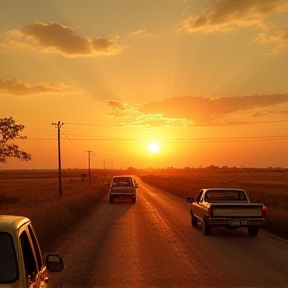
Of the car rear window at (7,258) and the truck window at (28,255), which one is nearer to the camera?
the car rear window at (7,258)

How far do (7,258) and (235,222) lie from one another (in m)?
14.3

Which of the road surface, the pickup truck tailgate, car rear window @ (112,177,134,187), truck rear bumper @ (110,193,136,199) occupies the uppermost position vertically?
car rear window @ (112,177,134,187)

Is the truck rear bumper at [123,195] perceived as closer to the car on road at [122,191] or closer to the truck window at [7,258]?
the car on road at [122,191]

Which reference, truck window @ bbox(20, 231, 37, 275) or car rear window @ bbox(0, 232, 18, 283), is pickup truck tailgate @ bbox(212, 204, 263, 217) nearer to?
truck window @ bbox(20, 231, 37, 275)

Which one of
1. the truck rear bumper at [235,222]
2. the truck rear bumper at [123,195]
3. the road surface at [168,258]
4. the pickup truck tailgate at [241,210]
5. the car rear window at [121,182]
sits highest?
the car rear window at [121,182]

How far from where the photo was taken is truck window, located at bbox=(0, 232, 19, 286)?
385cm

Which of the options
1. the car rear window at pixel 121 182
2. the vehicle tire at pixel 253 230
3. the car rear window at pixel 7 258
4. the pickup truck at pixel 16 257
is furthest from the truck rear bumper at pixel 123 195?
the car rear window at pixel 7 258

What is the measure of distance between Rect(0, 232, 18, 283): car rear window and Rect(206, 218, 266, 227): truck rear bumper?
1392cm

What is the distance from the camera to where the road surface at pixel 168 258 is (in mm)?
9750

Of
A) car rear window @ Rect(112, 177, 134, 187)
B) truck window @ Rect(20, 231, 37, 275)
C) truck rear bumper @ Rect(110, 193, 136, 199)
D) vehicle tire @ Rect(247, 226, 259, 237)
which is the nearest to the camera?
truck window @ Rect(20, 231, 37, 275)

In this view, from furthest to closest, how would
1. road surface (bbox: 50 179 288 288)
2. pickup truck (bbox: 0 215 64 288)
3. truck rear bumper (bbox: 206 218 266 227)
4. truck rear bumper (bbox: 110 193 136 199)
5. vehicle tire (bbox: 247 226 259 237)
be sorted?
truck rear bumper (bbox: 110 193 136 199)
vehicle tire (bbox: 247 226 259 237)
truck rear bumper (bbox: 206 218 266 227)
road surface (bbox: 50 179 288 288)
pickup truck (bbox: 0 215 64 288)

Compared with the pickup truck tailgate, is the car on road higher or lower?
higher

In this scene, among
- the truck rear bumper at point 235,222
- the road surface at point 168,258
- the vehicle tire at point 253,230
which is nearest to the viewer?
the road surface at point 168,258

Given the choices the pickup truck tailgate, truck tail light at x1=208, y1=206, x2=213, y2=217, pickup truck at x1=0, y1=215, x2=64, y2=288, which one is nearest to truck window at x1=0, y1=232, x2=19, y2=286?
pickup truck at x1=0, y1=215, x2=64, y2=288
